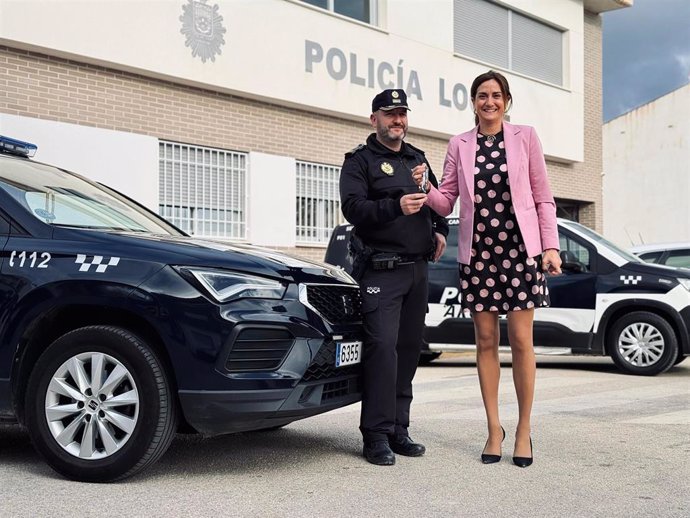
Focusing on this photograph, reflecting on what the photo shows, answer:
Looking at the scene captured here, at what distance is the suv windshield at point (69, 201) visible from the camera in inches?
183

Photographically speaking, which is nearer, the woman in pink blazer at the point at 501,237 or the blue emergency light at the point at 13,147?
the woman in pink blazer at the point at 501,237

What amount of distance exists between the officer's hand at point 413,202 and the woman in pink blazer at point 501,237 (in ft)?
0.49

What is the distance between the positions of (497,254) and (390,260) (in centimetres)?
57

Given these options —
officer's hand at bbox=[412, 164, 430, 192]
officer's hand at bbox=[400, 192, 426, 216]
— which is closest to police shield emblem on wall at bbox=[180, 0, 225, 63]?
officer's hand at bbox=[412, 164, 430, 192]

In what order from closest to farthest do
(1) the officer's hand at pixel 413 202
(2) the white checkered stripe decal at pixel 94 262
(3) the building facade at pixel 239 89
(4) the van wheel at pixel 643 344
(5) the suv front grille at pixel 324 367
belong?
(2) the white checkered stripe decal at pixel 94 262 < (5) the suv front grille at pixel 324 367 < (1) the officer's hand at pixel 413 202 < (4) the van wheel at pixel 643 344 < (3) the building facade at pixel 239 89

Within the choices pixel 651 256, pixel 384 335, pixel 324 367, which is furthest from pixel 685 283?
pixel 324 367

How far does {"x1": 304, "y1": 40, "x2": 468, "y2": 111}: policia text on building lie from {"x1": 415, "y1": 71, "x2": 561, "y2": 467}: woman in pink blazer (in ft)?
31.0

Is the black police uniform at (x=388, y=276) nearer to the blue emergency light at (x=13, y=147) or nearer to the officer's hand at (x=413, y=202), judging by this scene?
the officer's hand at (x=413, y=202)

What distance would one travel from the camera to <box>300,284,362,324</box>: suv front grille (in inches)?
175

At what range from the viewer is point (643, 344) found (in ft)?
30.9

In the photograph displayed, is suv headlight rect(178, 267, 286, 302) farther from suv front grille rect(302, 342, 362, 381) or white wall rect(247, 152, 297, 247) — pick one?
white wall rect(247, 152, 297, 247)

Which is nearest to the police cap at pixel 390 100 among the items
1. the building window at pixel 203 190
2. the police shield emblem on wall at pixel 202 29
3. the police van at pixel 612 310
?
the police van at pixel 612 310

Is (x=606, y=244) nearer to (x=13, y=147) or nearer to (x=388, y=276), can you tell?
(x=388, y=276)

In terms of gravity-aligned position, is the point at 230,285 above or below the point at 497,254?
below
